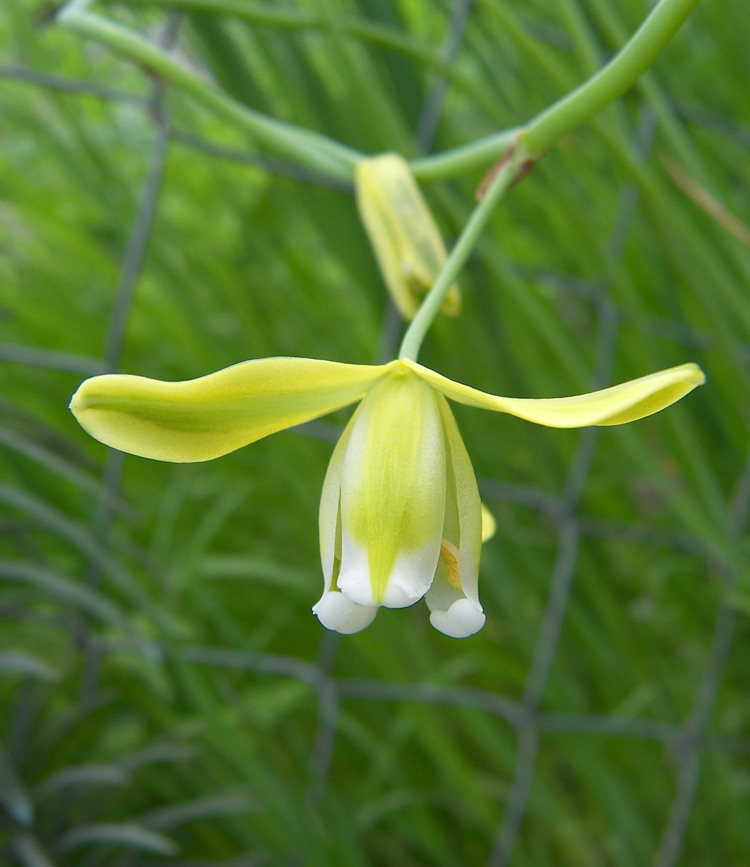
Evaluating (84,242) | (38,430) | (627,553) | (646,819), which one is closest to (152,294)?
(84,242)

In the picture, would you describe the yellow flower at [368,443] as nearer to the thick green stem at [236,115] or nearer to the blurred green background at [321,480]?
the thick green stem at [236,115]

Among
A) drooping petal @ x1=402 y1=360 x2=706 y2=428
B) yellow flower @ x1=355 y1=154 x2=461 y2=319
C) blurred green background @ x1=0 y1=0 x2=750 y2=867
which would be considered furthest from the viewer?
blurred green background @ x1=0 y1=0 x2=750 y2=867

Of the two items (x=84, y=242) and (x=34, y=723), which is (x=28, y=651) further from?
(x=84, y=242)

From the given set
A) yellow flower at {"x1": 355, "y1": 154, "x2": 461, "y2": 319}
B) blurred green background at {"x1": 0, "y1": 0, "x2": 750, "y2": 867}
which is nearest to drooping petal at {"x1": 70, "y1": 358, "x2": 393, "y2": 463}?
yellow flower at {"x1": 355, "y1": 154, "x2": 461, "y2": 319}

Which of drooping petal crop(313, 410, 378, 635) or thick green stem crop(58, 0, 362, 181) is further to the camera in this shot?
thick green stem crop(58, 0, 362, 181)

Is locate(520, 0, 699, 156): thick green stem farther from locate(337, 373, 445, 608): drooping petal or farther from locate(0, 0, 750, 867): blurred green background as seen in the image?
locate(0, 0, 750, 867): blurred green background

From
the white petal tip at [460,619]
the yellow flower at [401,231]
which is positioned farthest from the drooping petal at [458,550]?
the yellow flower at [401,231]

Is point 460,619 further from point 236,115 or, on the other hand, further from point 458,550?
point 236,115
